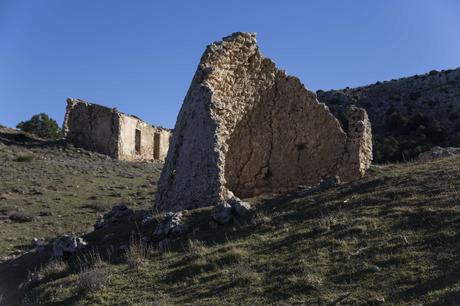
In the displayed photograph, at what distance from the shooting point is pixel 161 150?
42.4 m

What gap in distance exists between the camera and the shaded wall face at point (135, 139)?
36812 mm

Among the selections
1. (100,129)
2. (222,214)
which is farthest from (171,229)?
(100,129)

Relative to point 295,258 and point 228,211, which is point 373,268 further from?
point 228,211

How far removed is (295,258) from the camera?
834 centimetres

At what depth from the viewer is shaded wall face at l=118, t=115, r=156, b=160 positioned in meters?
36.8

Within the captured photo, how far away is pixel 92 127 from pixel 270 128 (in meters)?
23.7

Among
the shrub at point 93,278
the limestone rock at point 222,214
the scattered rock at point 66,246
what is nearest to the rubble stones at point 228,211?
the limestone rock at point 222,214

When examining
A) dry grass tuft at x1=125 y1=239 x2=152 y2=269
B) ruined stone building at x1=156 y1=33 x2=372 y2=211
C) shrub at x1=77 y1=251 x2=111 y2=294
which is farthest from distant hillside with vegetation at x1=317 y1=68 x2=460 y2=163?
shrub at x1=77 y1=251 x2=111 y2=294

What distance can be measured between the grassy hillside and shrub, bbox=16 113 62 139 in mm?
34739

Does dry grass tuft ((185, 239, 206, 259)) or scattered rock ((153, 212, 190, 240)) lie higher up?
scattered rock ((153, 212, 190, 240))

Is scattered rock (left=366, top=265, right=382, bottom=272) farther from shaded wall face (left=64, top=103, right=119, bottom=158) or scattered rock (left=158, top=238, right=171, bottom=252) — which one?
shaded wall face (left=64, top=103, right=119, bottom=158)

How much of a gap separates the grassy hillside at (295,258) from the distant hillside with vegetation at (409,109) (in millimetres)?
19540

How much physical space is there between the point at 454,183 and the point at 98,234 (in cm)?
717

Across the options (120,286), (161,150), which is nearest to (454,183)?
(120,286)
